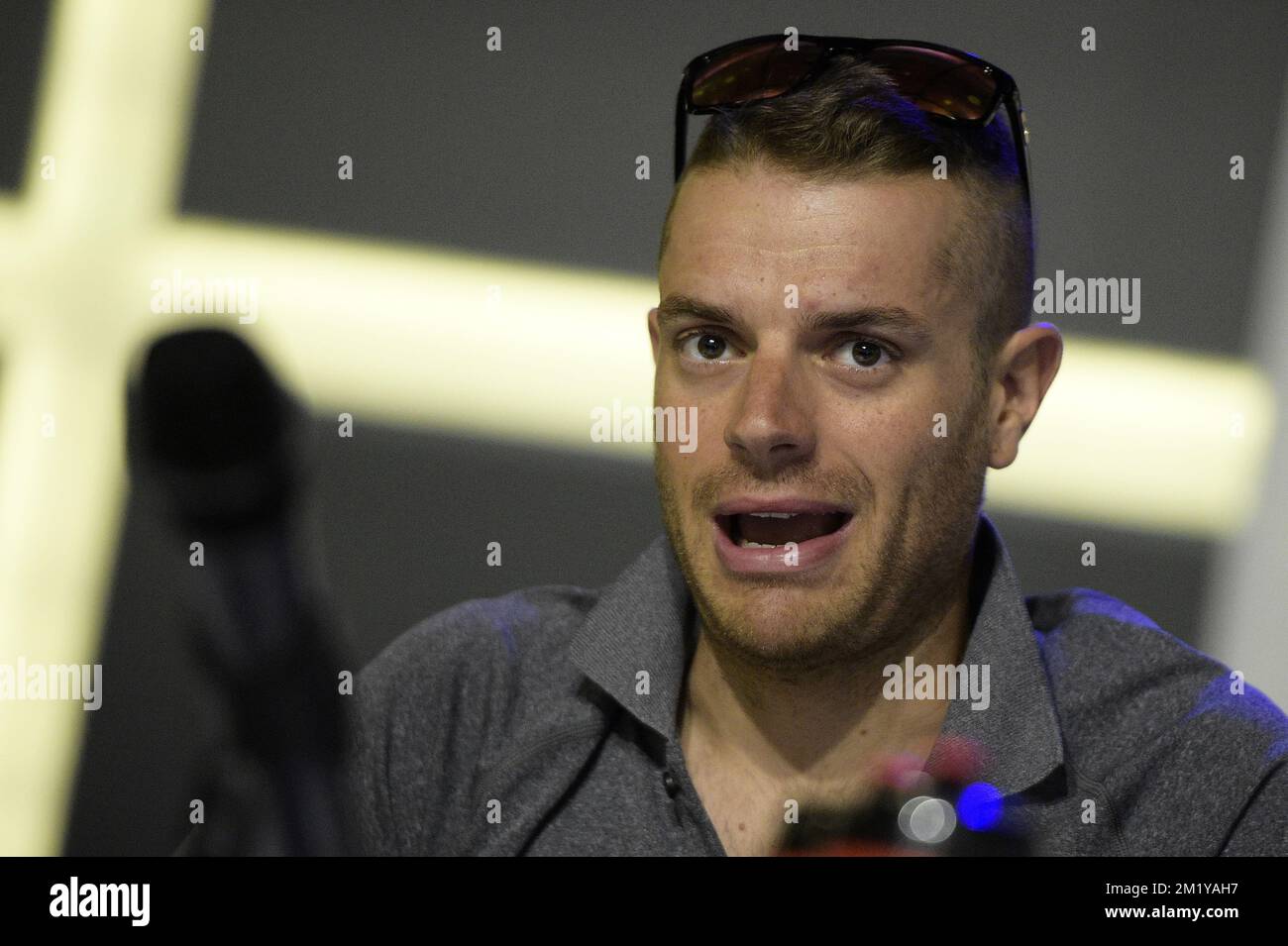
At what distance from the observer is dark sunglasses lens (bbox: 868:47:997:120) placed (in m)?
0.97

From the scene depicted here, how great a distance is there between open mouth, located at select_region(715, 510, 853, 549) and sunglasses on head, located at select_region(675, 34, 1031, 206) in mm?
297

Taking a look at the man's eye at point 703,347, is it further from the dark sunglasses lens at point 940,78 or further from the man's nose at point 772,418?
the dark sunglasses lens at point 940,78

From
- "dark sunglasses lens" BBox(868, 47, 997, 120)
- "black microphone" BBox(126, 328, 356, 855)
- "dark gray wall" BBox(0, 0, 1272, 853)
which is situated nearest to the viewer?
Answer: "black microphone" BBox(126, 328, 356, 855)

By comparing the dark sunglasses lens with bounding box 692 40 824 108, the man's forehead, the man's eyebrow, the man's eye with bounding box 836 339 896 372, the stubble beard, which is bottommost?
the stubble beard

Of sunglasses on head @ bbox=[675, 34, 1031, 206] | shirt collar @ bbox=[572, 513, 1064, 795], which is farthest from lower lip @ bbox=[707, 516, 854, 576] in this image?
sunglasses on head @ bbox=[675, 34, 1031, 206]

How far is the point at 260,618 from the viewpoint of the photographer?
299 mm

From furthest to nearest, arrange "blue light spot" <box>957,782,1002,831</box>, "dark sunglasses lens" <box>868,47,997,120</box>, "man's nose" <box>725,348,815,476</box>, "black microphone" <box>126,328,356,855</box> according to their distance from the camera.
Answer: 1. "dark sunglasses lens" <box>868,47,997,120</box>
2. "man's nose" <box>725,348,815,476</box>
3. "blue light spot" <box>957,782,1002,831</box>
4. "black microphone" <box>126,328,356,855</box>

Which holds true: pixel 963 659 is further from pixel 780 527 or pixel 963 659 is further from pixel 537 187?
pixel 537 187

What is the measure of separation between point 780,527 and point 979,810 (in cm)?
54

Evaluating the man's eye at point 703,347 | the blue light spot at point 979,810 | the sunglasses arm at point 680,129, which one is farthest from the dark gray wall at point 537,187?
the blue light spot at point 979,810

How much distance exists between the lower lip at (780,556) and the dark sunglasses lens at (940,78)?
1.04 ft

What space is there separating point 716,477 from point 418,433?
26.6 inches

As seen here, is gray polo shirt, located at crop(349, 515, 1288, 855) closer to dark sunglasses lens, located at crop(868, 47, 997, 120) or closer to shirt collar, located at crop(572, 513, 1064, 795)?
shirt collar, located at crop(572, 513, 1064, 795)
